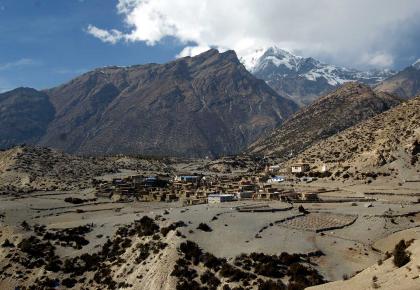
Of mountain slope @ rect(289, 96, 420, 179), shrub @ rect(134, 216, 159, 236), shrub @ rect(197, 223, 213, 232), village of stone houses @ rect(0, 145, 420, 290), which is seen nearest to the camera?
village of stone houses @ rect(0, 145, 420, 290)

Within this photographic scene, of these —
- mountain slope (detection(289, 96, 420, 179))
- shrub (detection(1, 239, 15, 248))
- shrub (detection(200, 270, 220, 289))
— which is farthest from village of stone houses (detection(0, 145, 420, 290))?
mountain slope (detection(289, 96, 420, 179))

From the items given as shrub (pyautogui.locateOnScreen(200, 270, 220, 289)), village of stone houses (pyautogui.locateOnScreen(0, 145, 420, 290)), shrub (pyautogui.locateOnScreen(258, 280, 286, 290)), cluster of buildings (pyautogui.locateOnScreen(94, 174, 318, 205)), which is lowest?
shrub (pyautogui.locateOnScreen(200, 270, 220, 289))

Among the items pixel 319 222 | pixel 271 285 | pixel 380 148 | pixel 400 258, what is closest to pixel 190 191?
pixel 380 148

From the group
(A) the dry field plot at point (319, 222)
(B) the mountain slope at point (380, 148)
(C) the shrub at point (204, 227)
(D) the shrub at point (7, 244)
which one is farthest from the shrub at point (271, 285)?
(B) the mountain slope at point (380, 148)

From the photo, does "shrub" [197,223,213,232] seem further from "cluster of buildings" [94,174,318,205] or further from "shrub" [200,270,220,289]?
"cluster of buildings" [94,174,318,205]

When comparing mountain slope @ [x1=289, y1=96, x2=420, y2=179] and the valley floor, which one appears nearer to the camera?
the valley floor

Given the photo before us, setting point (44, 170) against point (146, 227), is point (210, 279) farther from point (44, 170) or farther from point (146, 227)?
point (44, 170)

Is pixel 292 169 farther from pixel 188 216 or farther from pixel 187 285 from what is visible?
pixel 187 285

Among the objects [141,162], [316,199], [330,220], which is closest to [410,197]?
[316,199]
